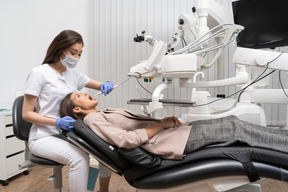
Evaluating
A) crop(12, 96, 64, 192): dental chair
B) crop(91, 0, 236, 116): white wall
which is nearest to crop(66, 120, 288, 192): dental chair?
crop(12, 96, 64, 192): dental chair

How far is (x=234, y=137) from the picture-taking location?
998 millimetres

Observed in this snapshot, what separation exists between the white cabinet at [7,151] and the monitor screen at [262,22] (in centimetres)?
208

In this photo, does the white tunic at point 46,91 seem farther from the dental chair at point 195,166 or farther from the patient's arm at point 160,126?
the patient's arm at point 160,126

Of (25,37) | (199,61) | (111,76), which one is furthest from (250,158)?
(25,37)

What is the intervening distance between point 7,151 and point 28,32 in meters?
1.34

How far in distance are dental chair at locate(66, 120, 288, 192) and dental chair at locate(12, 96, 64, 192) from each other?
1.00 feet

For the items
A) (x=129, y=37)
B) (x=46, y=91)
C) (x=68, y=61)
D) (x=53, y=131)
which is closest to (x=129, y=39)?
(x=129, y=37)

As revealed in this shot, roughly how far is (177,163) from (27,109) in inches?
35.0

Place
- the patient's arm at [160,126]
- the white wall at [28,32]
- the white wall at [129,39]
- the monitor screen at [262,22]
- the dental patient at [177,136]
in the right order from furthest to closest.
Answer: the white wall at [28,32] → the white wall at [129,39] → the monitor screen at [262,22] → the patient's arm at [160,126] → the dental patient at [177,136]

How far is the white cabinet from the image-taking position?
6.37ft

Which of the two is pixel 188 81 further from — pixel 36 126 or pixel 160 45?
pixel 36 126

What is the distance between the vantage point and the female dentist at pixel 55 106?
1.17m

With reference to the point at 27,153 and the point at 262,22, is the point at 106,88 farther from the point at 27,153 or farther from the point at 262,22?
the point at 262,22

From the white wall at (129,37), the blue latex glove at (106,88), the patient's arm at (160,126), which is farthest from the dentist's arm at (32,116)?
the white wall at (129,37)
